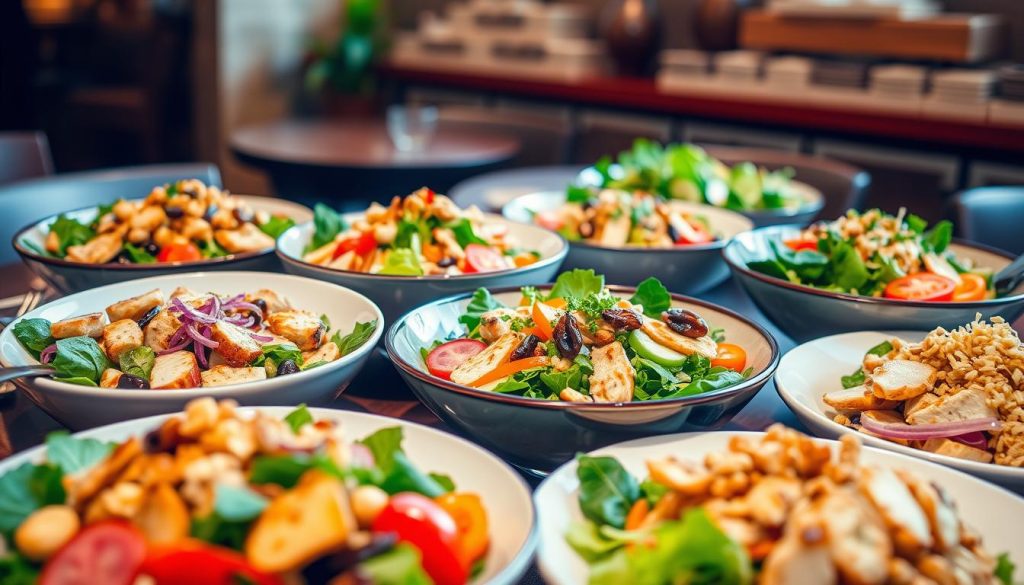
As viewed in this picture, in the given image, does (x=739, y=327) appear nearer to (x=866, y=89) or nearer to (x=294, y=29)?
(x=866, y=89)

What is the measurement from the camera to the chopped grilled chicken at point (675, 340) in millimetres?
1181

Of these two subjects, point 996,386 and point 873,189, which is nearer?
point 996,386

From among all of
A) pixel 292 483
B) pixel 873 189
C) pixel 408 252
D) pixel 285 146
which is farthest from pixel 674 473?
pixel 873 189

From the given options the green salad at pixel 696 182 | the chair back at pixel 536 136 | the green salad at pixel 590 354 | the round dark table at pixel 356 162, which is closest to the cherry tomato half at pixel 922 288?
the green salad at pixel 590 354

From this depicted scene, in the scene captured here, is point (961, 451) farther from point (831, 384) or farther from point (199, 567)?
point (199, 567)

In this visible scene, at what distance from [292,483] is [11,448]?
0.58m

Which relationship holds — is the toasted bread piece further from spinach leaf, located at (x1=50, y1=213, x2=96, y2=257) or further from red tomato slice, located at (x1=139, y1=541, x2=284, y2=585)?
spinach leaf, located at (x1=50, y1=213, x2=96, y2=257)

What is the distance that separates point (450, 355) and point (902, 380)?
55cm

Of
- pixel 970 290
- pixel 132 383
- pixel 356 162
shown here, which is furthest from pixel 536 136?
pixel 132 383

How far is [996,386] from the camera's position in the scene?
1.09m

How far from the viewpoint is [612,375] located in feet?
3.53

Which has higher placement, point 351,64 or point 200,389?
point 351,64

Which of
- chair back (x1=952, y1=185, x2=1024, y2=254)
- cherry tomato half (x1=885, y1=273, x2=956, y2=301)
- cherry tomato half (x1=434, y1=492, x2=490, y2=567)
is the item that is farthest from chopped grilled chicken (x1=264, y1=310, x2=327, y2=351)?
chair back (x1=952, y1=185, x2=1024, y2=254)

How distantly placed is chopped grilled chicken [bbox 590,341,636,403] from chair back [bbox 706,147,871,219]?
1.81 meters
